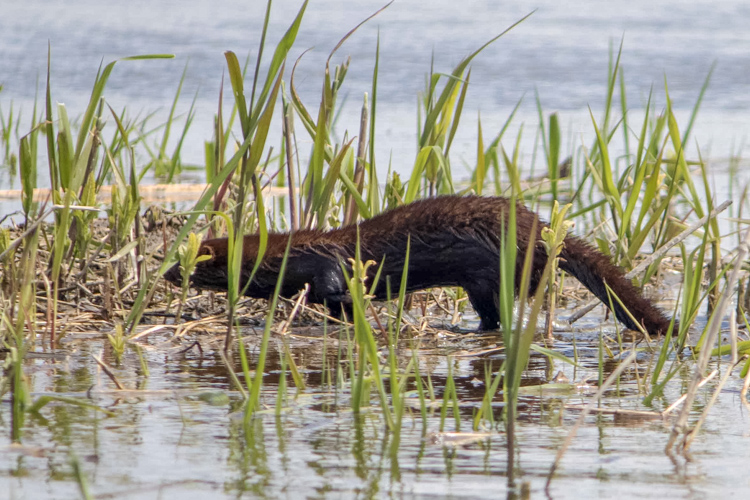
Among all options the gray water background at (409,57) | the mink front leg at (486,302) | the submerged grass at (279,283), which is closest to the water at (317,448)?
the submerged grass at (279,283)

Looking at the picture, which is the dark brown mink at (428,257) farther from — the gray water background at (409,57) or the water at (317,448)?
the gray water background at (409,57)

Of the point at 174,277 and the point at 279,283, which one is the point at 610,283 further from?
the point at 279,283

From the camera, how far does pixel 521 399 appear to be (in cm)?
323

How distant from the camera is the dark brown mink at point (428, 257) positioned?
4625mm

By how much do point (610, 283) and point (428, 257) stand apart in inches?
30.5

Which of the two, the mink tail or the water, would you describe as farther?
the mink tail

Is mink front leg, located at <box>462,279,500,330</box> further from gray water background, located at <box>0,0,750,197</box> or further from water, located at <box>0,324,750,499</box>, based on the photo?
gray water background, located at <box>0,0,750,197</box>

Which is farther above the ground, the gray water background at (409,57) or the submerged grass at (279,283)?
the gray water background at (409,57)

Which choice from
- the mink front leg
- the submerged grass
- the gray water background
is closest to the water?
the submerged grass

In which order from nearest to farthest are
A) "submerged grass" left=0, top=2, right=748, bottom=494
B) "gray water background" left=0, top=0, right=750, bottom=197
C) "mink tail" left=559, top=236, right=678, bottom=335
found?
A: "submerged grass" left=0, top=2, right=748, bottom=494
"mink tail" left=559, top=236, right=678, bottom=335
"gray water background" left=0, top=0, right=750, bottom=197

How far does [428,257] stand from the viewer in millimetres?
4820

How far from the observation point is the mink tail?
4.47 metres

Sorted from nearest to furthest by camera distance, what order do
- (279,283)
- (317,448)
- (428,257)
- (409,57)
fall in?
(317,448)
(279,283)
(428,257)
(409,57)

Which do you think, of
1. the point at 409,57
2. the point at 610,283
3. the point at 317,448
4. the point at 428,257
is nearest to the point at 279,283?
Answer: the point at 317,448
